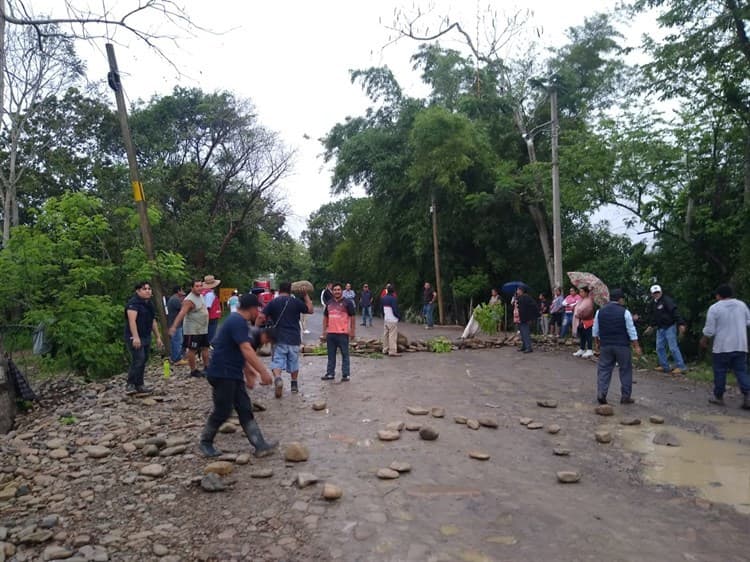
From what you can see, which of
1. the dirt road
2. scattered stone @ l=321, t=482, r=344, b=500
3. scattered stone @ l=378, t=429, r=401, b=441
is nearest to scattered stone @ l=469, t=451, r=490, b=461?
the dirt road

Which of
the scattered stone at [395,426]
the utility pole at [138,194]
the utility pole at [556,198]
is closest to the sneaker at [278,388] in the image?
the scattered stone at [395,426]

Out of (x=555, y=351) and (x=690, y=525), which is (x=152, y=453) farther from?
(x=555, y=351)

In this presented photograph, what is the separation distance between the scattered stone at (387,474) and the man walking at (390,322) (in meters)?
7.48

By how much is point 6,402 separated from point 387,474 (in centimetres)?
555

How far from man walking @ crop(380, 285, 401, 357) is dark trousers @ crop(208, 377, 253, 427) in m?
7.09

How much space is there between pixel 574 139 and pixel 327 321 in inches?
507

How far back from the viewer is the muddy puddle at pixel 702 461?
16.7ft

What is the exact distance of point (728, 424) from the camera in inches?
294

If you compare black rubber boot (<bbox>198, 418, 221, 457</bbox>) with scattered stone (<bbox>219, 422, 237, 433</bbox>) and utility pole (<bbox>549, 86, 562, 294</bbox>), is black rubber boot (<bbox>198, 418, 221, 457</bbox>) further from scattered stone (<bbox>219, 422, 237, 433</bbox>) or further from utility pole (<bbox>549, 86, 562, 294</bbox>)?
utility pole (<bbox>549, 86, 562, 294</bbox>)

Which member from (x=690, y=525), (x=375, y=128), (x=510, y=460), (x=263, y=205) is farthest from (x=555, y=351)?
(x=263, y=205)

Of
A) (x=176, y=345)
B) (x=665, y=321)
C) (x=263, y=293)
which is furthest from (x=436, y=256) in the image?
(x=176, y=345)

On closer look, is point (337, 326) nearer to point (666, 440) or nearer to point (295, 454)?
point (295, 454)

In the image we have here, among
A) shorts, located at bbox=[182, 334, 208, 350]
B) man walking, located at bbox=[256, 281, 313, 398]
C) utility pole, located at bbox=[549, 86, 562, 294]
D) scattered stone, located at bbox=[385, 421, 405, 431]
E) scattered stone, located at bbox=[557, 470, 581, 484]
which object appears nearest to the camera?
scattered stone, located at bbox=[557, 470, 581, 484]

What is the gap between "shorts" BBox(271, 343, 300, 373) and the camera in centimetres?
861
